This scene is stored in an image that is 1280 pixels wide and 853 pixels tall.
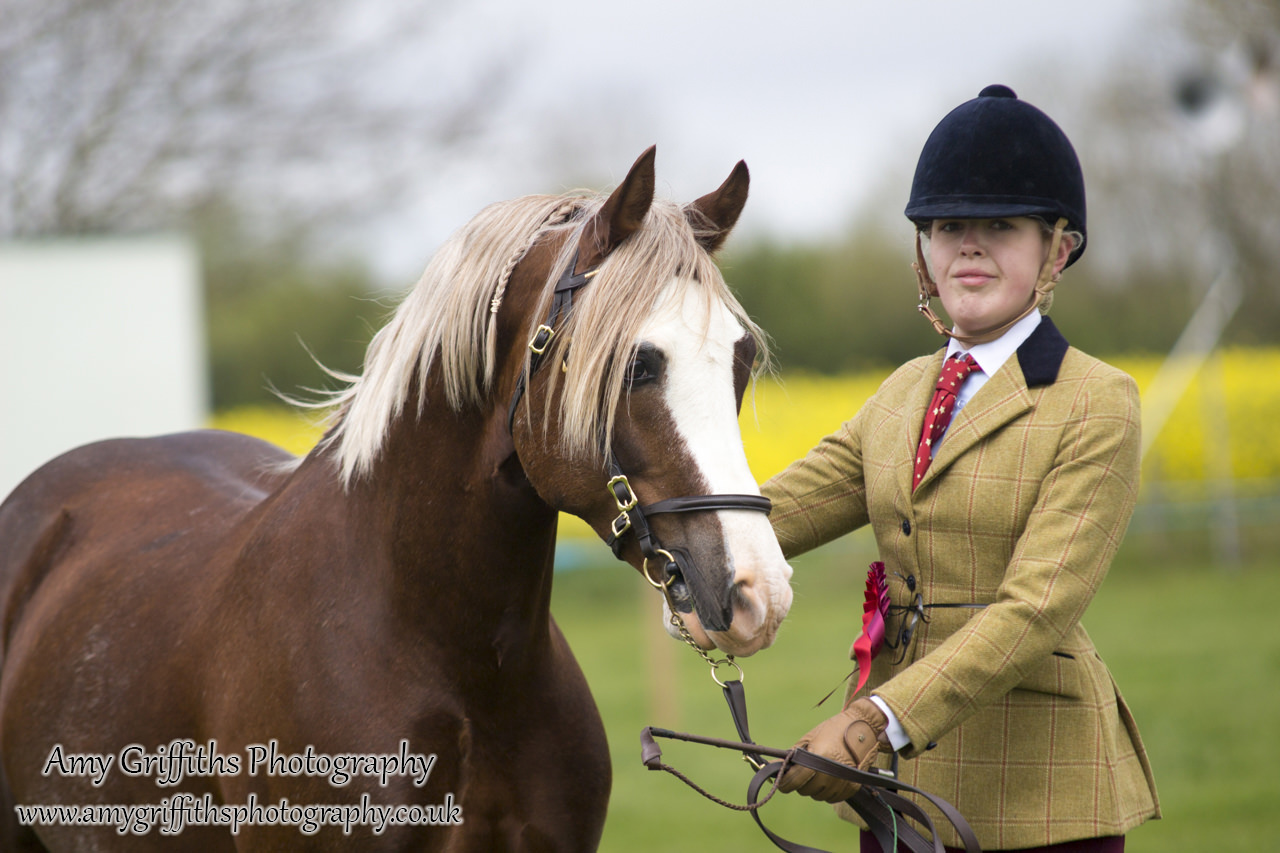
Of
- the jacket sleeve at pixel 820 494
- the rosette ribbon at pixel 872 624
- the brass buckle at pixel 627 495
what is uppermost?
the brass buckle at pixel 627 495

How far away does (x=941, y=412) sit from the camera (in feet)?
6.78

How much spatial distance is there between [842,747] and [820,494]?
66cm

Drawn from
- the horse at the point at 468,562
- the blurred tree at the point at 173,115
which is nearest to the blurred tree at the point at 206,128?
the blurred tree at the point at 173,115

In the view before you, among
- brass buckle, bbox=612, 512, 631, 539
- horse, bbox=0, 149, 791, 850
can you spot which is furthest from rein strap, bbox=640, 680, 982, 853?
brass buckle, bbox=612, 512, 631, 539

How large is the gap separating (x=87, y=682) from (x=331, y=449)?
0.92m

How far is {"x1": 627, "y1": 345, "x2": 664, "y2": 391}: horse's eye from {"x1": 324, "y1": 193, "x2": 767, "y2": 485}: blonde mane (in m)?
0.02

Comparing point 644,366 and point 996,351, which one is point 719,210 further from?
point 996,351

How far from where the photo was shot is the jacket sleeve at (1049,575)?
71.0 inches

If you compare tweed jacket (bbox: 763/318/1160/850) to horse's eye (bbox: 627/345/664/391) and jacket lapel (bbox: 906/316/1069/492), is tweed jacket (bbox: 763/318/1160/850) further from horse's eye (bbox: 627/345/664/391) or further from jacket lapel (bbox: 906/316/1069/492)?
horse's eye (bbox: 627/345/664/391)

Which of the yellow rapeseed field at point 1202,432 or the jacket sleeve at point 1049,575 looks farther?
the yellow rapeseed field at point 1202,432

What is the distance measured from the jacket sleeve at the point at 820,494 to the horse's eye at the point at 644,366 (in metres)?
0.58

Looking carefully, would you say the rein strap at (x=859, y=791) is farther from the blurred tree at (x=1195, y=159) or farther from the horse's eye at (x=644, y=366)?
the blurred tree at (x=1195, y=159)

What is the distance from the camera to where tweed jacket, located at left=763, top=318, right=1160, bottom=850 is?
1.82 metres

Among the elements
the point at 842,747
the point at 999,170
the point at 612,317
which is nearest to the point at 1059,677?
the point at 842,747
